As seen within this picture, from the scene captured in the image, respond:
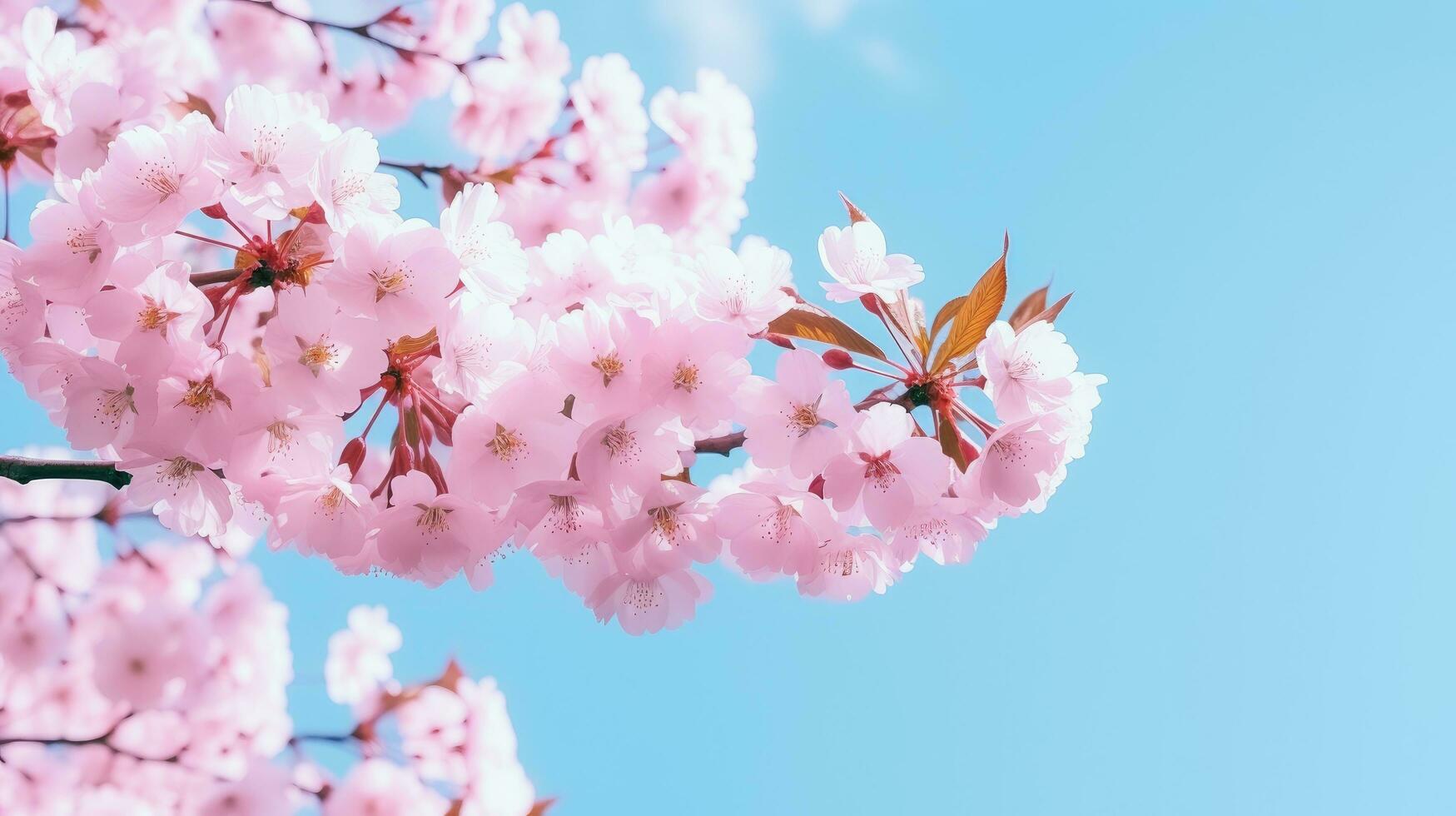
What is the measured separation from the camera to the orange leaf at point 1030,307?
1.33m

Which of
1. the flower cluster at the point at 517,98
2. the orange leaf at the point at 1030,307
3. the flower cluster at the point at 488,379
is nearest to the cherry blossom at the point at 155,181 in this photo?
the flower cluster at the point at 488,379

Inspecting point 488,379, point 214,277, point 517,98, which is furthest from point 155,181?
point 517,98

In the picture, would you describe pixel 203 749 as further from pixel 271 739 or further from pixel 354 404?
pixel 354 404

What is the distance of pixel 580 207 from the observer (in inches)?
145

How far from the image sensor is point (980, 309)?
1.25 metres

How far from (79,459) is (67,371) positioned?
242 millimetres

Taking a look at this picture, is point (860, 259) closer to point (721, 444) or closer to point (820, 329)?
point (820, 329)

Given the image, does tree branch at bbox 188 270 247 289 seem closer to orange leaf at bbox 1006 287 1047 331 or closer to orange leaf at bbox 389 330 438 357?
orange leaf at bbox 389 330 438 357

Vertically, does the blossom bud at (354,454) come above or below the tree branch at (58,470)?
above

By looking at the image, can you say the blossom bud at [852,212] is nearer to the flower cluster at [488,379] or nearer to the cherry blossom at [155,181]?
the flower cluster at [488,379]

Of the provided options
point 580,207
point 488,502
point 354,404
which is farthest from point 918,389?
point 580,207

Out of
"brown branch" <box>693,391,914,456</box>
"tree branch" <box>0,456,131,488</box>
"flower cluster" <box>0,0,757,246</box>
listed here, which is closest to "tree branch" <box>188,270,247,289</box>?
"tree branch" <box>0,456,131,488</box>

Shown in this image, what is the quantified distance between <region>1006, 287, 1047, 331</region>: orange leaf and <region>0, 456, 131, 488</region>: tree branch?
1.29m

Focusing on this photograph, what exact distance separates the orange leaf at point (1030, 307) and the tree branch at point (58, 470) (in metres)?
1.29
